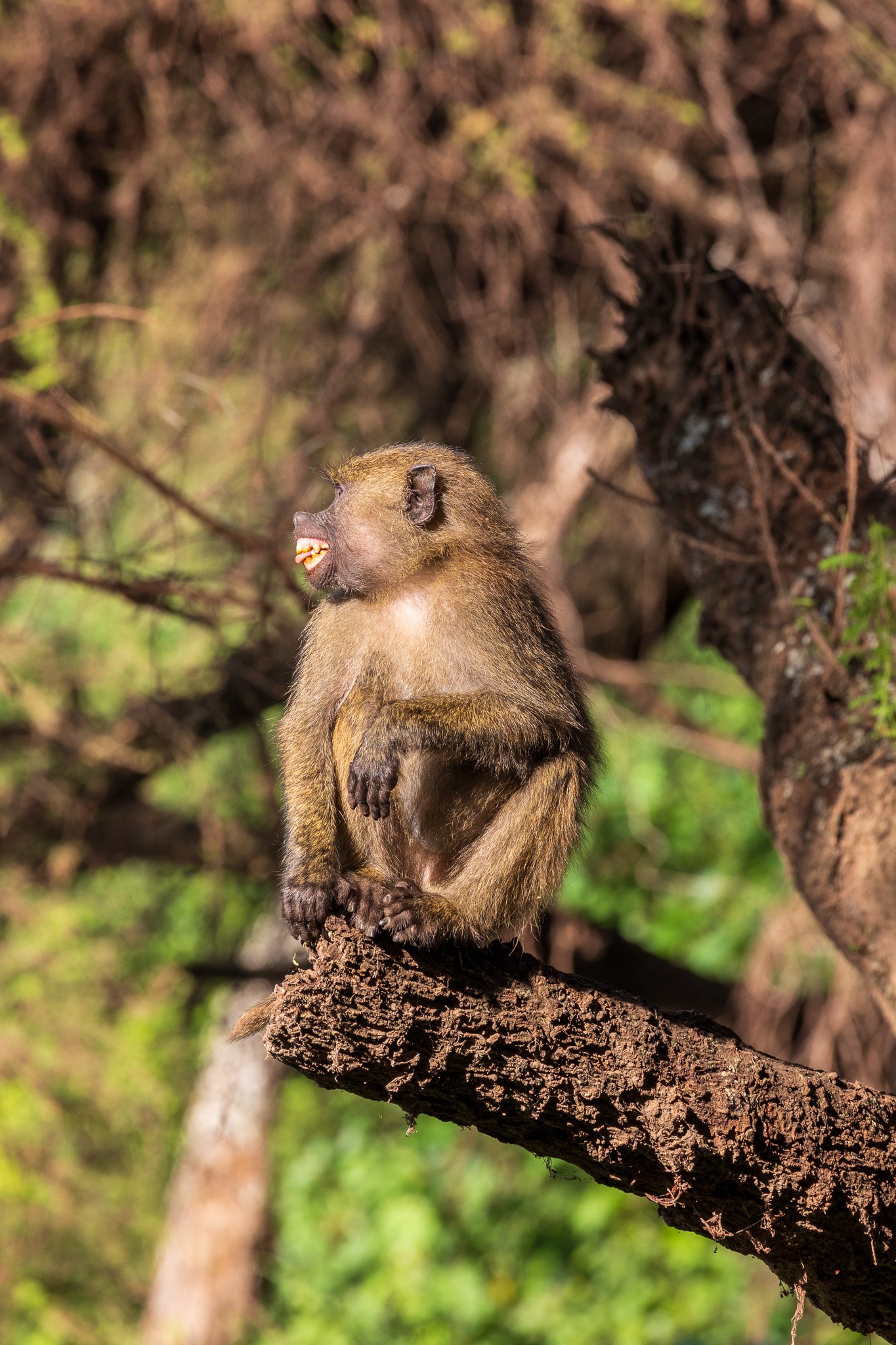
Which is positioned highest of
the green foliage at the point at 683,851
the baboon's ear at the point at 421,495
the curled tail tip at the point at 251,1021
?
the baboon's ear at the point at 421,495

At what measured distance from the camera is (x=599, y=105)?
6.89 metres

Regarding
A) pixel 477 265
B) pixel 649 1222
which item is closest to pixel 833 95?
pixel 477 265

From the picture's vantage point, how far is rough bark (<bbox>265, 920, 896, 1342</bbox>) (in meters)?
2.57

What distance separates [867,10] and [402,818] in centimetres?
484

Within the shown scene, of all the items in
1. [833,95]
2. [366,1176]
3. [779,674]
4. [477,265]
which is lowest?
[366,1176]

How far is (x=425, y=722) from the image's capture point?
9.90 ft

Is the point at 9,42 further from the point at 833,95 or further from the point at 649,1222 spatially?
the point at 649,1222

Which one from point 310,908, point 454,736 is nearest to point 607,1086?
point 310,908

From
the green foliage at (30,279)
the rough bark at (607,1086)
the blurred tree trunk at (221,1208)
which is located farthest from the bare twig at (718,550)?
the blurred tree trunk at (221,1208)

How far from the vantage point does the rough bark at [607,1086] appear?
2.57 metres

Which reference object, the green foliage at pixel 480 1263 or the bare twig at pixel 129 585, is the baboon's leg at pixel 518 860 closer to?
the bare twig at pixel 129 585

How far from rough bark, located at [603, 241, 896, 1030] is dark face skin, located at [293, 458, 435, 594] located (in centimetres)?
83

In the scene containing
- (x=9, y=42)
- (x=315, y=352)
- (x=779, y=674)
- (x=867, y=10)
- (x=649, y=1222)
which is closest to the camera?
(x=779, y=674)

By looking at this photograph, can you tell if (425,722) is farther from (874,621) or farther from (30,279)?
(30,279)
